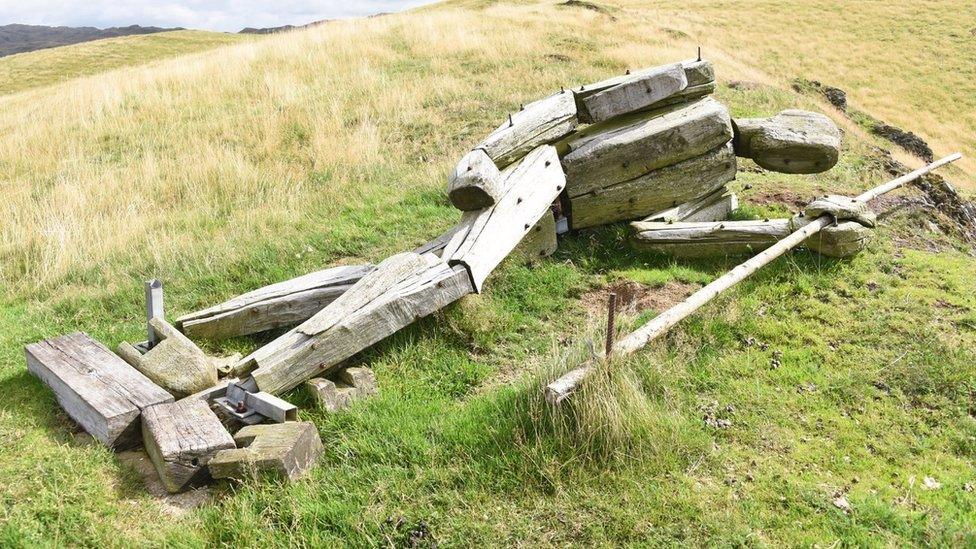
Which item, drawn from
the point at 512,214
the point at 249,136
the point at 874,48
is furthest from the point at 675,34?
the point at 512,214

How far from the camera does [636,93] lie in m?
7.58

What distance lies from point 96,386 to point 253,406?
119 cm

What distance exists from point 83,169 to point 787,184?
1158 cm

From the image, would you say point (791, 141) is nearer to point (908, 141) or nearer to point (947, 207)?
point (947, 207)

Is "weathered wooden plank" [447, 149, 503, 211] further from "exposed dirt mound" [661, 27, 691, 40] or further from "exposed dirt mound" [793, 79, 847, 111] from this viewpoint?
"exposed dirt mound" [661, 27, 691, 40]

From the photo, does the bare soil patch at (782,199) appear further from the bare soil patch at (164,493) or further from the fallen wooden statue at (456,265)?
the bare soil patch at (164,493)

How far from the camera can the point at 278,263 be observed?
7555 millimetres

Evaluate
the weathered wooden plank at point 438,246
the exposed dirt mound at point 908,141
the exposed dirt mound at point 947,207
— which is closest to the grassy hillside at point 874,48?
the exposed dirt mound at point 908,141

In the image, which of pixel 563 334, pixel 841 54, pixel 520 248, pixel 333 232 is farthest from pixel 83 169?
pixel 841 54

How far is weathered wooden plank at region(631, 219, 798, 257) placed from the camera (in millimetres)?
7215

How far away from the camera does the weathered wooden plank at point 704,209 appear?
307 inches

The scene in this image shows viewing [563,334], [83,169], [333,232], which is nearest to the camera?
[563,334]

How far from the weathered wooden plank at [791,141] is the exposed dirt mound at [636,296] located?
8.16 feet

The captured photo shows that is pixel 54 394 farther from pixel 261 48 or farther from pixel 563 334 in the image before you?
pixel 261 48
